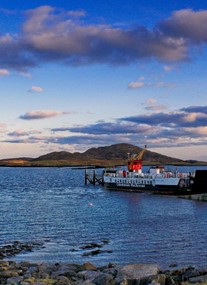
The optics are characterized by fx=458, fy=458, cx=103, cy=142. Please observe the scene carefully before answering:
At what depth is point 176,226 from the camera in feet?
157

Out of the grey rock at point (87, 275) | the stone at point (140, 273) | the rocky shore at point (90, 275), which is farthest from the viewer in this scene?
the grey rock at point (87, 275)

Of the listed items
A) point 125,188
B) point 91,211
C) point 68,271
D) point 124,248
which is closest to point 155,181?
point 125,188

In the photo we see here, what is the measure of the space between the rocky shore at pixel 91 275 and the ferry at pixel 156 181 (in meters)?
60.6

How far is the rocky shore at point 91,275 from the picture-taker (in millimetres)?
20125

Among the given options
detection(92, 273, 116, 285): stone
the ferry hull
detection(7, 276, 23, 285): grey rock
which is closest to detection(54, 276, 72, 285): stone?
detection(92, 273, 116, 285): stone

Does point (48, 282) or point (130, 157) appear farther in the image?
point (130, 157)

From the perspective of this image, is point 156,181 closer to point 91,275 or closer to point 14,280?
point 91,275

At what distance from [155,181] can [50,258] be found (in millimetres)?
64397

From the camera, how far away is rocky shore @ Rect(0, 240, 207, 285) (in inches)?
792

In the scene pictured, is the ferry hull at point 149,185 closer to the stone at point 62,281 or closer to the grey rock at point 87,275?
the grey rock at point 87,275

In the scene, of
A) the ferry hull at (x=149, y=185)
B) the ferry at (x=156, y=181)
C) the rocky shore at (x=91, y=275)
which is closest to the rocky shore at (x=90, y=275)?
the rocky shore at (x=91, y=275)

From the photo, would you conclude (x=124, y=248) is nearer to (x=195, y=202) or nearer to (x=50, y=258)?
(x=50, y=258)

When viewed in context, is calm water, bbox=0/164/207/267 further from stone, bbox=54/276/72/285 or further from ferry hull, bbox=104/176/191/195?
ferry hull, bbox=104/176/191/195

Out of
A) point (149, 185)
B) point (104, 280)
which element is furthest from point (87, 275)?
point (149, 185)
